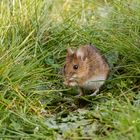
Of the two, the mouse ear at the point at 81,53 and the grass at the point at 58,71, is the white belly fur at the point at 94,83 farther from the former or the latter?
the mouse ear at the point at 81,53

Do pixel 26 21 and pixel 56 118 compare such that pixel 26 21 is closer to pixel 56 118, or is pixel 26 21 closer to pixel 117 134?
pixel 56 118

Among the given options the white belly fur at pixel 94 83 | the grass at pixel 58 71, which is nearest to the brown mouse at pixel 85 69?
the white belly fur at pixel 94 83

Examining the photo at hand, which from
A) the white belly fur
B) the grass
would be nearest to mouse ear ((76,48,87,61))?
the white belly fur

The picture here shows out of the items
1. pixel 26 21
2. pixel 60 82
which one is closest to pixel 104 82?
pixel 60 82

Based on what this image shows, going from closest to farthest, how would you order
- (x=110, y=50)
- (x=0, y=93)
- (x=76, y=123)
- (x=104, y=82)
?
(x=76, y=123) < (x=0, y=93) < (x=104, y=82) < (x=110, y=50)

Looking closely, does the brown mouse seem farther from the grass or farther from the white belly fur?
the grass

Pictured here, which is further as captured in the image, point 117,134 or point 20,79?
point 20,79
